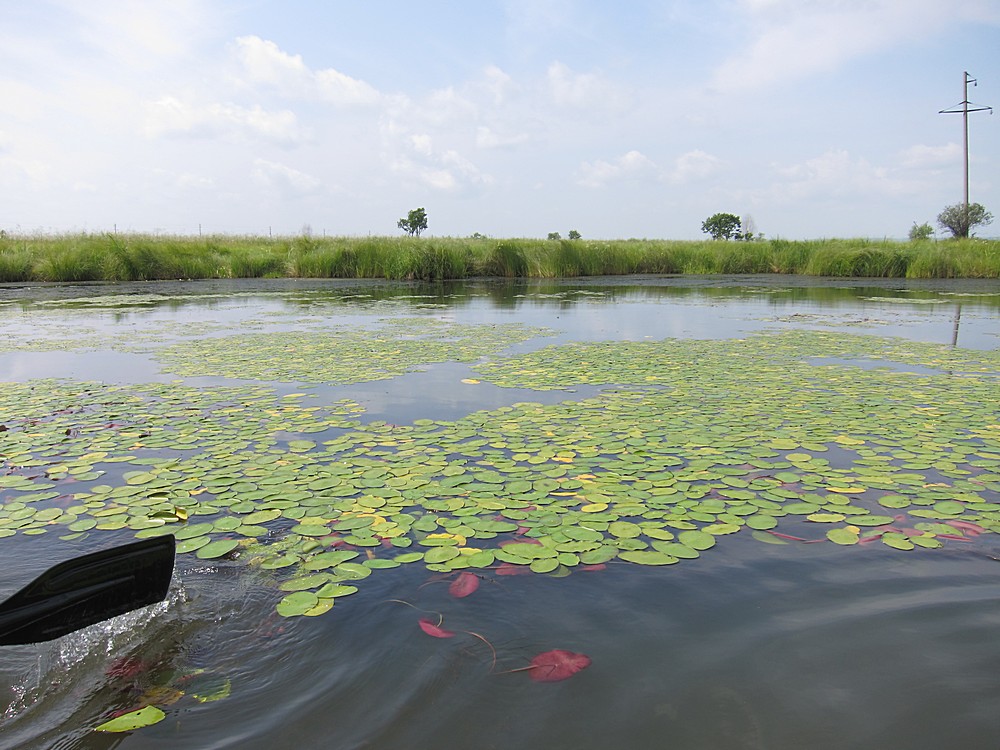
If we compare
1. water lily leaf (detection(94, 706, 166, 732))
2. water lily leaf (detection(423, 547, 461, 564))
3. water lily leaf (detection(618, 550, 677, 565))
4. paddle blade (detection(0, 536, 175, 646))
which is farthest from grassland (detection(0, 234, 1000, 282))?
water lily leaf (detection(94, 706, 166, 732))

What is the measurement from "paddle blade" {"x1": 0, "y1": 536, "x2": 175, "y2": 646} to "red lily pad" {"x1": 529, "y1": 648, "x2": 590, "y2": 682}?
102 centimetres

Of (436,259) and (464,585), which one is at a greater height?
(436,259)

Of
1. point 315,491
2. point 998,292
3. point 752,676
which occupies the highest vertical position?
point 998,292

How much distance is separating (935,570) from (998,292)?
49.4 ft

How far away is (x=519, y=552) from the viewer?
2.29m

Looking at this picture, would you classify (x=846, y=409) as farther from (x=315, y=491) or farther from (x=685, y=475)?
(x=315, y=491)

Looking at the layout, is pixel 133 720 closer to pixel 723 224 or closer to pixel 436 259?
pixel 436 259

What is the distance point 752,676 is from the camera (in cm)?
168

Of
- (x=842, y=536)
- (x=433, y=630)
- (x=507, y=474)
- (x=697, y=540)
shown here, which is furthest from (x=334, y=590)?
(x=842, y=536)

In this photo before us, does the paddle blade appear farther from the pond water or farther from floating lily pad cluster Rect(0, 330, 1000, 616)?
floating lily pad cluster Rect(0, 330, 1000, 616)

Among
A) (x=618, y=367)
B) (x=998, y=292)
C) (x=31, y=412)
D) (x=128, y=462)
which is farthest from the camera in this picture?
(x=998, y=292)

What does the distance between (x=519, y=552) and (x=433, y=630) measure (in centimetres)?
49

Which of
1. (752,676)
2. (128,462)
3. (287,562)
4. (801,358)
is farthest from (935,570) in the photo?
(801,358)

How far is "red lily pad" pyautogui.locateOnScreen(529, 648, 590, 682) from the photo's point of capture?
1674 mm
